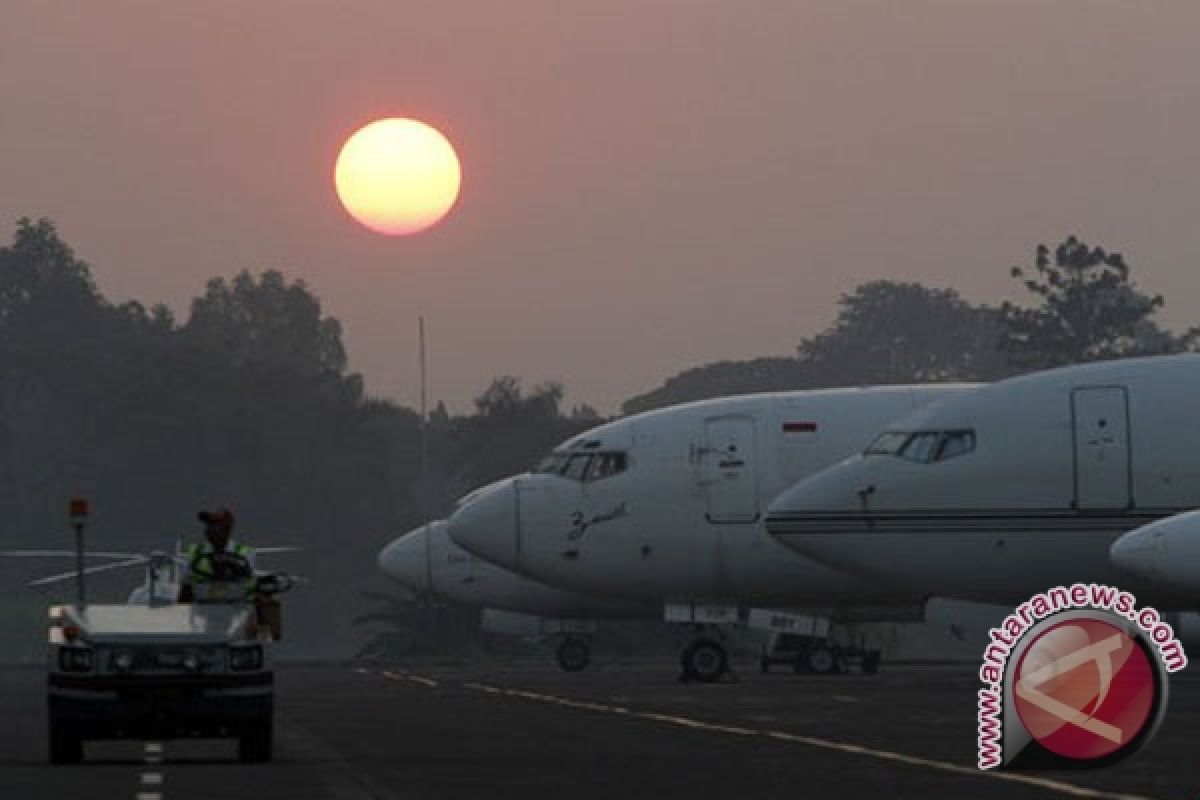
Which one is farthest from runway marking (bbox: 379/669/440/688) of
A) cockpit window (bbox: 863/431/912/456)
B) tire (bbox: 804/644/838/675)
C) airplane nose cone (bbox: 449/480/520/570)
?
cockpit window (bbox: 863/431/912/456)

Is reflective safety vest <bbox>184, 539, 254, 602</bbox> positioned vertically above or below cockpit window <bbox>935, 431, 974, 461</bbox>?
below

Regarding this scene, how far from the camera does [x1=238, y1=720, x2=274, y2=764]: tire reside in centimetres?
3256

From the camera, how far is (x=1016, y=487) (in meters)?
51.4

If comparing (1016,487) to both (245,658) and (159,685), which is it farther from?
(159,685)

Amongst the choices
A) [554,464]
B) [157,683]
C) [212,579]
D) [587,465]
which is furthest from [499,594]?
[157,683]

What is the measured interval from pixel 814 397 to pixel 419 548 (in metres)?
19.7

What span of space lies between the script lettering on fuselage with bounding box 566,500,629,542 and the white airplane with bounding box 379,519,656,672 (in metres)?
8.16

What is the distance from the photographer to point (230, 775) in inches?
1203

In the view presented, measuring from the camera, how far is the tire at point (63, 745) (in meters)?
32.4

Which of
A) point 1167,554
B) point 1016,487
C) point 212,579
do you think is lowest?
point 212,579

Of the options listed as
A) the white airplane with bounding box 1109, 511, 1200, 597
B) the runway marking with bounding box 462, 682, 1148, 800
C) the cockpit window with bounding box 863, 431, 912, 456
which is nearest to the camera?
the runway marking with bounding box 462, 682, 1148, 800

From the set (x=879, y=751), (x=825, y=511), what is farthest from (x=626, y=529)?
(x=879, y=751)

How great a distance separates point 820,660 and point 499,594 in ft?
33.1

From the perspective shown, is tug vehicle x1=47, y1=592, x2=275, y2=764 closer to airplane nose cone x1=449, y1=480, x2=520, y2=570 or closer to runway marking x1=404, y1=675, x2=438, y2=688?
runway marking x1=404, y1=675, x2=438, y2=688
